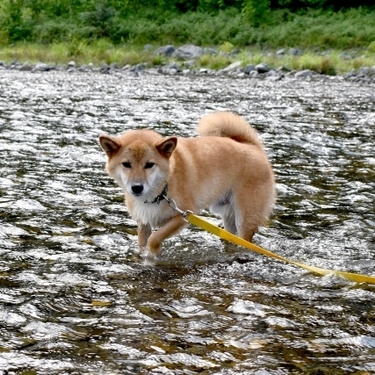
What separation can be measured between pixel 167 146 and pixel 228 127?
5.21 feet

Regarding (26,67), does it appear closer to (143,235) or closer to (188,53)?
(188,53)

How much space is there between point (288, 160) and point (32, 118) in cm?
655

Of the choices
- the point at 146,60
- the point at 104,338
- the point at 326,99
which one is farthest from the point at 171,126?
the point at 146,60

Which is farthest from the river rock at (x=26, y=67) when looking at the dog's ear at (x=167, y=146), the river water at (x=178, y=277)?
the dog's ear at (x=167, y=146)

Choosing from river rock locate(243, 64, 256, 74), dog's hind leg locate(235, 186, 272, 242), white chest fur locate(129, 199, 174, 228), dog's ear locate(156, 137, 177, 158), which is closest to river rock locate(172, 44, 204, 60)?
river rock locate(243, 64, 256, 74)

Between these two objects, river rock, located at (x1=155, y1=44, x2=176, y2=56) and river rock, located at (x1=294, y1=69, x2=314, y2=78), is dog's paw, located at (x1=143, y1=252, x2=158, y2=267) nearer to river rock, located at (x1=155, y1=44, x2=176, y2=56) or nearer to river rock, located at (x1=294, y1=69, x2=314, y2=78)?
river rock, located at (x1=294, y1=69, x2=314, y2=78)

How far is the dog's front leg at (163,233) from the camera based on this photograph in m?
6.33

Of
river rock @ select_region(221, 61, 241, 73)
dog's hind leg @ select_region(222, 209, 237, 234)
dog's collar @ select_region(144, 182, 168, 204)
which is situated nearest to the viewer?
dog's collar @ select_region(144, 182, 168, 204)

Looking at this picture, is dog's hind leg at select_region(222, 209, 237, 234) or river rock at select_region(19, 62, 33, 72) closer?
dog's hind leg at select_region(222, 209, 237, 234)

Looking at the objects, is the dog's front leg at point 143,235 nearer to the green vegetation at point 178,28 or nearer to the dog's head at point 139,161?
the dog's head at point 139,161

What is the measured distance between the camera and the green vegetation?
117ft

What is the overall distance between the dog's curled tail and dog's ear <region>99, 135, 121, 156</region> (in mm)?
1716

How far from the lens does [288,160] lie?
36.7 feet

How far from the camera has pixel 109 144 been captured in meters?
6.01
